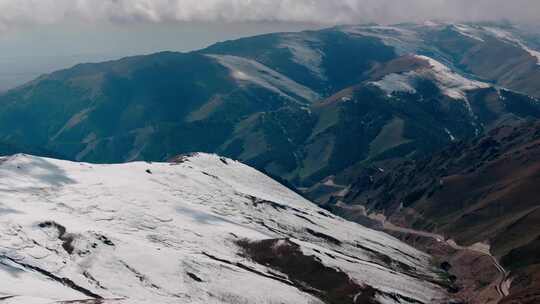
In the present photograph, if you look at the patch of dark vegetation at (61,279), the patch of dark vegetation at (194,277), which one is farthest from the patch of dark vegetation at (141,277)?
the patch of dark vegetation at (61,279)

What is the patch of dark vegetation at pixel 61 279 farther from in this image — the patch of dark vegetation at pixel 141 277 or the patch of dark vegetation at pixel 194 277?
the patch of dark vegetation at pixel 194 277

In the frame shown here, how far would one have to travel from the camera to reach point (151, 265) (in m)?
194

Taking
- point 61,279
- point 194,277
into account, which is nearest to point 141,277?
point 194,277

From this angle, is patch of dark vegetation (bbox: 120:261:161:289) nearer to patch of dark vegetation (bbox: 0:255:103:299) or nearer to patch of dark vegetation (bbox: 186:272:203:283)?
patch of dark vegetation (bbox: 186:272:203:283)

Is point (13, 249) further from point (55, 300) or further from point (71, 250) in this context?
point (55, 300)

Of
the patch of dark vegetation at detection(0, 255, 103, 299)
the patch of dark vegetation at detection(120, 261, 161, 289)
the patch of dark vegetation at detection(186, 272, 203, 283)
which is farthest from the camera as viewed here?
the patch of dark vegetation at detection(186, 272, 203, 283)

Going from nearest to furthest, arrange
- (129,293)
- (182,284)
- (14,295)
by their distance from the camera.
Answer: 1. (14,295)
2. (129,293)
3. (182,284)

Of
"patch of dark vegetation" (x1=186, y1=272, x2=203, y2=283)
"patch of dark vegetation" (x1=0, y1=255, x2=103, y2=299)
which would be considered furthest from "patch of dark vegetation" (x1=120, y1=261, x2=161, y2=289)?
"patch of dark vegetation" (x1=0, y1=255, x2=103, y2=299)

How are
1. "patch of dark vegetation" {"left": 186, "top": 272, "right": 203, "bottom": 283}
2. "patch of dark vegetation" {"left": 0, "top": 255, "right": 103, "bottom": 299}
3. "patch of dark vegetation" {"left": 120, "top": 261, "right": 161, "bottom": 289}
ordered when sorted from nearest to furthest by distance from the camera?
"patch of dark vegetation" {"left": 0, "top": 255, "right": 103, "bottom": 299} → "patch of dark vegetation" {"left": 120, "top": 261, "right": 161, "bottom": 289} → "patch of dark vegetation" {"left": 186, "top": 272, "right": 203, "bottom": 283}

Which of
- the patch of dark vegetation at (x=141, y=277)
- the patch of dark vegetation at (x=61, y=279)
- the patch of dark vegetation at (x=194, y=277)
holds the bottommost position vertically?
the patch of dark vegetation at (x=194, y=277)

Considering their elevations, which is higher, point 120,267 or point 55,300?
point 55,300

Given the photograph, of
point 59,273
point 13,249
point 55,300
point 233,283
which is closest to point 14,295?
point 55,300

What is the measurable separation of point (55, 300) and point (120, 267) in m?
40.8

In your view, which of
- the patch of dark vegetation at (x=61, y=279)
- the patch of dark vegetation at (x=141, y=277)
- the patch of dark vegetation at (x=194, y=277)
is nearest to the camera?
the patch of dark vegetation at (x=61, y=279)
